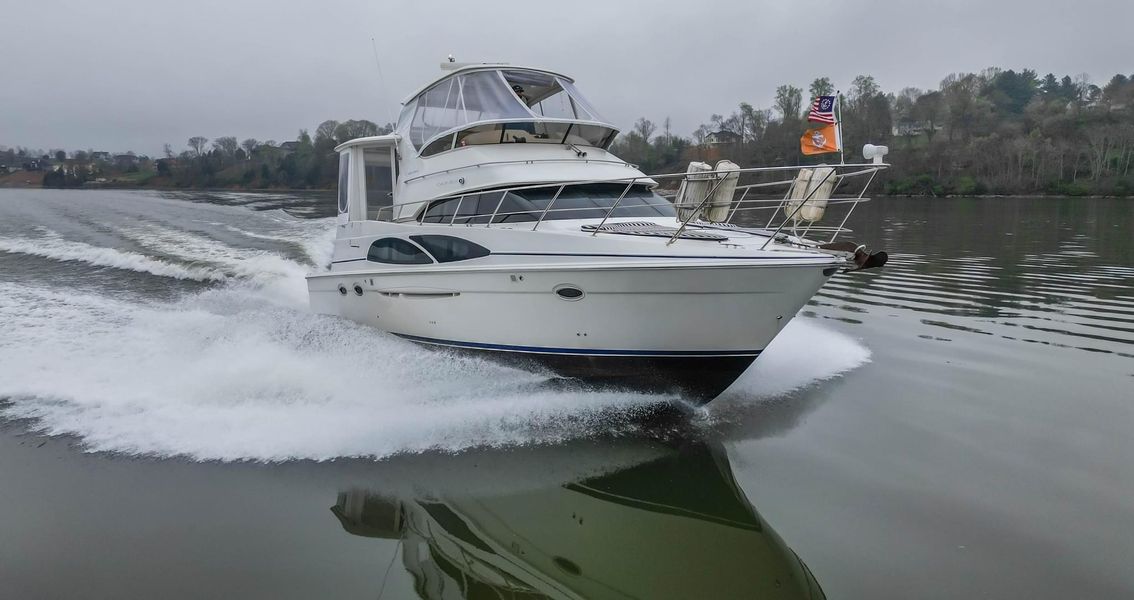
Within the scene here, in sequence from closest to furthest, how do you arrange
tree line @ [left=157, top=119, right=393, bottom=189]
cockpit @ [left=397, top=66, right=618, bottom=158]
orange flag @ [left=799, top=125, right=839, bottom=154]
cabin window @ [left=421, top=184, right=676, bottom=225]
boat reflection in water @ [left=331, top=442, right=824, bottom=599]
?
boat reflection in water @ [left=331, top=442, right=824, bottom=599], orange flag @ [left=799, top=125, right=839, bottom=154], cabin window @ [left=421, top=184, right=676, bottom=225], cockpit @ [left=397, top=66, right=618, bottom=158], tree line @ [left=157, top=119, right=393, bottom=189]

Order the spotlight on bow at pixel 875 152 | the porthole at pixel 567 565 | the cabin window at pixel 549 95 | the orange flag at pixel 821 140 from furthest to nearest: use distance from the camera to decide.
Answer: the cabin window at pixel 549 95 → the orange flag at pixel 821 140 → the spotlight on bow at pixel 875 152 → the porthole at pixel 567 565

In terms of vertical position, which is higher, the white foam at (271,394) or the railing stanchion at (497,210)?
the railing stanchion at (497,210)

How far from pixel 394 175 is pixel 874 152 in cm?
654

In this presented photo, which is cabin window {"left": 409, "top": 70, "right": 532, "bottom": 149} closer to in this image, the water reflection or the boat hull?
the boat hull

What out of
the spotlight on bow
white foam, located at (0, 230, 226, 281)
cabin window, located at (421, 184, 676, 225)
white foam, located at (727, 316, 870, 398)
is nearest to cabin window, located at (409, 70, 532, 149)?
cabin window, located at (421, 184, 676, 225)

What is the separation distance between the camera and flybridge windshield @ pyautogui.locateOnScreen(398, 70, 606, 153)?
7.92 m

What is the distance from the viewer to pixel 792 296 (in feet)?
17.6

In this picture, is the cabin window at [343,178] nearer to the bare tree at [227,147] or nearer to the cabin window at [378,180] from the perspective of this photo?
the cabin window at [378,180]

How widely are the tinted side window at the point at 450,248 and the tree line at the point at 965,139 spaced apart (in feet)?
94.0

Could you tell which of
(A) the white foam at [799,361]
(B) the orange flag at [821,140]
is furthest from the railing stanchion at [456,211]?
(B) the orange flag at [821,140]

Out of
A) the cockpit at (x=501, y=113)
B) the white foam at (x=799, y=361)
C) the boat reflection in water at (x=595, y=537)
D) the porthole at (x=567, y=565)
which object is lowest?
the porthole at (x=567, y=565)

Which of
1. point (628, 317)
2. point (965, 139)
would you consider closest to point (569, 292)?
point (628, 317)

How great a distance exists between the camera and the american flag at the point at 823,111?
5520 millimetres

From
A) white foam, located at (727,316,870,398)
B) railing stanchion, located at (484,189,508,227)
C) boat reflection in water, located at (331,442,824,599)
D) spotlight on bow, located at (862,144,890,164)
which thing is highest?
spotlight on bow, located at (862,144,890,164)
